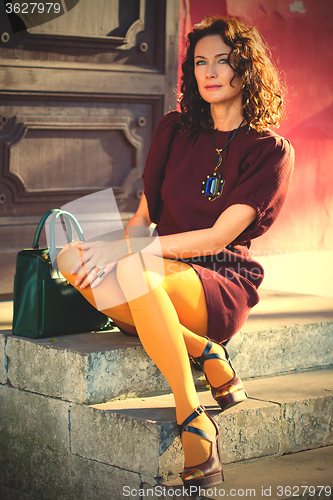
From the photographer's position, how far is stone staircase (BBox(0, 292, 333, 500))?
202 centimetres

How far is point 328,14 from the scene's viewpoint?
4977 millimetres

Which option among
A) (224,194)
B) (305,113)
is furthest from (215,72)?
(305,113)

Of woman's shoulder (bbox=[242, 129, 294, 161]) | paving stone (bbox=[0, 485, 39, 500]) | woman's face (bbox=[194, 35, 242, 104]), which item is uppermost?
woman's face (bbox=[194, 35, 242, 104])

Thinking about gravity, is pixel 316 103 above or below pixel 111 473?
above

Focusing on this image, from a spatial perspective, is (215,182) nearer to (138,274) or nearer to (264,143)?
(264,143)

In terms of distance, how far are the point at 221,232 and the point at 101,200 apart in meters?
1.48

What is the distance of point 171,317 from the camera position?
1977 millimetres

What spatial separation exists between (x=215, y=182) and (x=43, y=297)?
77 centimetres

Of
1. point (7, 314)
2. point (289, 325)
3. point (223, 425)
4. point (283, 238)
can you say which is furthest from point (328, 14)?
point (223, 425)

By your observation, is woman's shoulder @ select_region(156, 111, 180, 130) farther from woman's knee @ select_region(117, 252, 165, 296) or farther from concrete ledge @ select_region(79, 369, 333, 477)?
concrete ledge @ select_region(79, 369, 333, 477)

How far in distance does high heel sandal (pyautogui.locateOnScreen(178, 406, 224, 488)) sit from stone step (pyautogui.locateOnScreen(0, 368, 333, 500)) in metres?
0.09

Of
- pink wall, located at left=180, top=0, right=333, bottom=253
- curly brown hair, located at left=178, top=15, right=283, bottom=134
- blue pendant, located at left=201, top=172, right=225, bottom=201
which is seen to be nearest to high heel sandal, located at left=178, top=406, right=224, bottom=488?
blue pendant, located at left=201, top=172, right=225, bottom=201

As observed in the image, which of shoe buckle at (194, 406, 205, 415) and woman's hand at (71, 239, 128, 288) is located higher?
woman's hand at (71, 239, 128, 288)

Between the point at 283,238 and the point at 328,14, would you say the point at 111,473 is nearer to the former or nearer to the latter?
the point at 283,238
